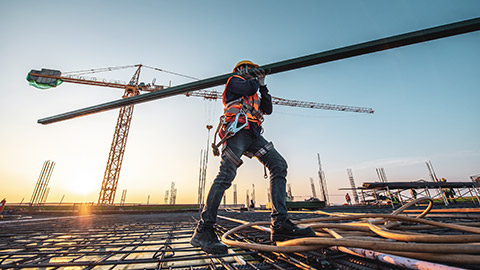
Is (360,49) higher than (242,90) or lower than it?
higher

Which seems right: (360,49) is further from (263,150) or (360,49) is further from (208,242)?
(208,242)

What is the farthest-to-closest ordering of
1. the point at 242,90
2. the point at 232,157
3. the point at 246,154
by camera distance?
the point at 246,154 < the point at 242,90 < the point at 232,157

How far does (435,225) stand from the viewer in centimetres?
147

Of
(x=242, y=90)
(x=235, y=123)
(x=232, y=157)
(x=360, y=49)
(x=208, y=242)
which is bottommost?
(x=208, y=242)

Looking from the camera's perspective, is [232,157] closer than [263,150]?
Yes

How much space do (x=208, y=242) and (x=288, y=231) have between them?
2.18 feet

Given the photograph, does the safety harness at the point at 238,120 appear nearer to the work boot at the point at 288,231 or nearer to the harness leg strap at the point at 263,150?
the harness leg strap at the point at 263,150

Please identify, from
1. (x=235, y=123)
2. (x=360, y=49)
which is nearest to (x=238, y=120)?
(x=235, y=123)

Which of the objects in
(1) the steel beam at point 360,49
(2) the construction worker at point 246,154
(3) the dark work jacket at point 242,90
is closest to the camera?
(1) the steel beam at point 360,49

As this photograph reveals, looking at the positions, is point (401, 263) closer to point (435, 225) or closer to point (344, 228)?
point (344, 228)

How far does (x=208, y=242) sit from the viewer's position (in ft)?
5.22

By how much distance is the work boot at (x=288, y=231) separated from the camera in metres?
1.56

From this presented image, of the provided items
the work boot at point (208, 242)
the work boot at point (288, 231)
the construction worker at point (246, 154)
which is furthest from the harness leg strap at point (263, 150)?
the work boot at point (208, 242)

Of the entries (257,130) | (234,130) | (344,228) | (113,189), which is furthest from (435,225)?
(113,189)
